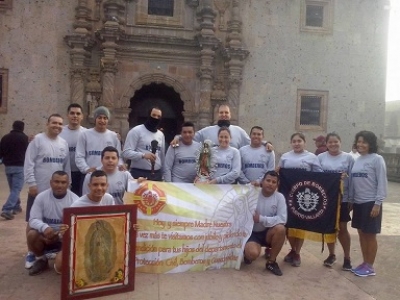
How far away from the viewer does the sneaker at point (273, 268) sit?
192 inches

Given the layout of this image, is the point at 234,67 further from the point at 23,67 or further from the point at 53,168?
the point at 53,168

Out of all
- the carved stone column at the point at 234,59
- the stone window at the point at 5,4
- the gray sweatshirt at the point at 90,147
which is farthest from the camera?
the carved stone column at the point at 234,59

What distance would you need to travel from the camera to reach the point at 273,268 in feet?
16.2

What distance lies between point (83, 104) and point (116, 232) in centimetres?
977

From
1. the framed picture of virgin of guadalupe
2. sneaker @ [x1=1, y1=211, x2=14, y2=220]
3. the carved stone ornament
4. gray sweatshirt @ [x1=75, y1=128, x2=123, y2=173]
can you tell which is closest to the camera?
the framed picture of virgin of guadalupe

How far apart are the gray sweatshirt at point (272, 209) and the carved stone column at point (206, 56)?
8.45 meters

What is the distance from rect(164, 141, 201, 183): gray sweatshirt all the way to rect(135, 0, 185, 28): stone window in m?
9.02

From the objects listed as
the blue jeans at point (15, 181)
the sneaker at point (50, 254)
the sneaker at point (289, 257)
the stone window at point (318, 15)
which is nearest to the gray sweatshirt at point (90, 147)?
the sneaker at point (50, 254)

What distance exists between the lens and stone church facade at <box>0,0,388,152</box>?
12781 mm

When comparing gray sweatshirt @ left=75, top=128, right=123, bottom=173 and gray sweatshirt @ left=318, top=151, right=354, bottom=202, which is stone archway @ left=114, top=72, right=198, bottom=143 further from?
gray sweatshirt @ left=318, top=151, right=354, bottom=202

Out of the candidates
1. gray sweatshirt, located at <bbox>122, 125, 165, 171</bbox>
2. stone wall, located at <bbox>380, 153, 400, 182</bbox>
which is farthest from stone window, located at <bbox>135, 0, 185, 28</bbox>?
stone wall, located at <bbox>380, 153, 400, 182</bbox>

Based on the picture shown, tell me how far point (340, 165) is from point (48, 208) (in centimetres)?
368

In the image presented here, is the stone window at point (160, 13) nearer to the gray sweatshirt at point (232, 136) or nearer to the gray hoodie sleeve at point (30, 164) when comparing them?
the gray sweatshirt at point (232, 136)

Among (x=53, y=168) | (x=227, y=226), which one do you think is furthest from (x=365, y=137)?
(x=53, y=168)
